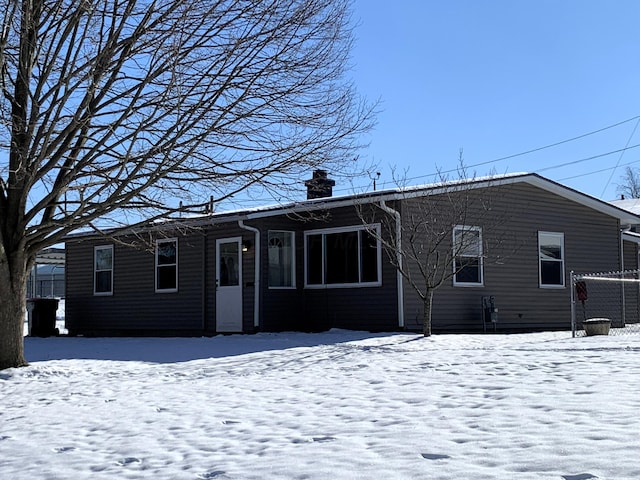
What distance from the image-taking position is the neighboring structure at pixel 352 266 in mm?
16984

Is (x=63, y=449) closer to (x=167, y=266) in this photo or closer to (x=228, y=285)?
(x=228, y=285)

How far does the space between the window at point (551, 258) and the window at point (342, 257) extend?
4.81 m

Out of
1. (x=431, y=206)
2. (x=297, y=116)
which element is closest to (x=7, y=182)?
(x=297, y=116)

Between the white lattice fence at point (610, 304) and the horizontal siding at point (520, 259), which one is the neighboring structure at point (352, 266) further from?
the white lattice fence at point (610, 304)

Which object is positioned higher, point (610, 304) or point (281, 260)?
point (281, 260)

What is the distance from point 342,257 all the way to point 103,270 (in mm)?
8066

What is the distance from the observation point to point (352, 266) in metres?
17.5

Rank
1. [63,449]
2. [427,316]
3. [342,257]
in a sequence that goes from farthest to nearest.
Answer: [342,257], [427,316], [63,449]

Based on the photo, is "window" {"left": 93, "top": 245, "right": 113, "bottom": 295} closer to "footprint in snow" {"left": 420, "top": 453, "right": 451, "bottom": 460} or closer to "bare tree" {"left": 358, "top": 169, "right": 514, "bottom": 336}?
"bare tree" {"left": 358, "top": 169, "right": 514, "bottom": 336}

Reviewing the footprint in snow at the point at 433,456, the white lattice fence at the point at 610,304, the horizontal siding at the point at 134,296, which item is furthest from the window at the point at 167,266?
the footprint in snow at the point at 433,456

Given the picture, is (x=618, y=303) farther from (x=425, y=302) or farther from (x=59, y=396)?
(x=59, y=396)

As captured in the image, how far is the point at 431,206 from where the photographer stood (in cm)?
1677

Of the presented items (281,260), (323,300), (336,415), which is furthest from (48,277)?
(336,415)

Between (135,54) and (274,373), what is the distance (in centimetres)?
492
